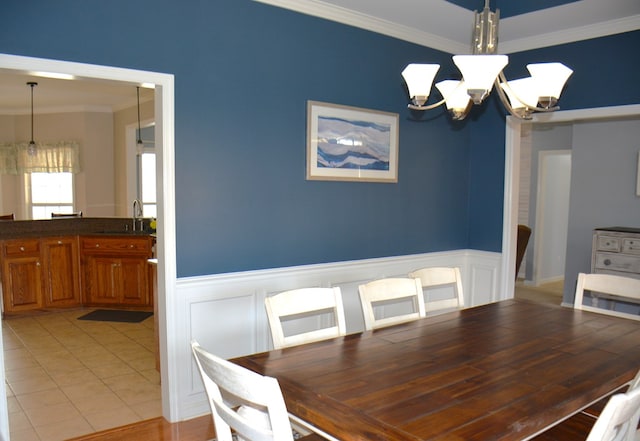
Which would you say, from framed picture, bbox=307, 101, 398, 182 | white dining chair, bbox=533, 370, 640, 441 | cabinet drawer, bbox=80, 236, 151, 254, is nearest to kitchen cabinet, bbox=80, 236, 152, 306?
cabinet drawer, bbox=80, 236, 151, 254

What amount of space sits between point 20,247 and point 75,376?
2.27 meters

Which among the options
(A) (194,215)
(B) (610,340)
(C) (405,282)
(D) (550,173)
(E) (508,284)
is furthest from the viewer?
(D) (550,173)

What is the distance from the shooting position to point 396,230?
4195mm

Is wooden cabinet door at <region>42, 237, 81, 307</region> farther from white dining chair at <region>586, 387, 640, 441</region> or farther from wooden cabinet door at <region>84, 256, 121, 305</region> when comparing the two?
white dining chair at <region>586, 387, 640, 441</region>

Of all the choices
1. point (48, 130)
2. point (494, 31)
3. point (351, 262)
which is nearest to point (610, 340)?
point (494, 31)

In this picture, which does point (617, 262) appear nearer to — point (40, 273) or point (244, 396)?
point (244, 396)

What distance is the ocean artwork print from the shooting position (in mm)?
3607

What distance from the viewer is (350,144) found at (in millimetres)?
3773

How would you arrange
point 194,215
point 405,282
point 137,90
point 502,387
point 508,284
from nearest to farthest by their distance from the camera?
point 502,387
point 405,282
point 194,215
point 508,284
point 137,90

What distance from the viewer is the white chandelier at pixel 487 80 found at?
2025 millimetres

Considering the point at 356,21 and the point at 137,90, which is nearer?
the point at 356,21

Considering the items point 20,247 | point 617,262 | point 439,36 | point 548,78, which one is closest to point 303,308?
point 548,78

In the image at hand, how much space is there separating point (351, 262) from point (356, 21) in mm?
1839

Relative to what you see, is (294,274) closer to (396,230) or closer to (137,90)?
(396,230)
